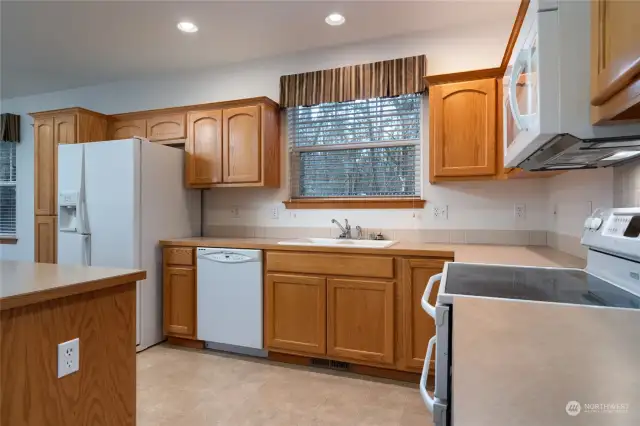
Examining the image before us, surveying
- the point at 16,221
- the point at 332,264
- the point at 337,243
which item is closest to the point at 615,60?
the point at 332,264

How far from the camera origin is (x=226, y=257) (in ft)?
9.61

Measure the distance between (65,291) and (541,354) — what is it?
1294mm

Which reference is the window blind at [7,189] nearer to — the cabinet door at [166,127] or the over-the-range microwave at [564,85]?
the cabinet door at [166,127]

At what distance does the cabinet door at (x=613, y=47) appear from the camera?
2.52 feet

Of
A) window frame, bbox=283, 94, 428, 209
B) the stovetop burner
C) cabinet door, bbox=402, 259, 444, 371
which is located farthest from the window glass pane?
the stovetop burner

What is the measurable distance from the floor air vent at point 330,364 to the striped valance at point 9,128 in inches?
182

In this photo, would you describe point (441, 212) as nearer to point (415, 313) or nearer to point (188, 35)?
point (415, 313)

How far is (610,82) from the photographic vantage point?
866 mm

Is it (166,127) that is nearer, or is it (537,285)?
(537,285)

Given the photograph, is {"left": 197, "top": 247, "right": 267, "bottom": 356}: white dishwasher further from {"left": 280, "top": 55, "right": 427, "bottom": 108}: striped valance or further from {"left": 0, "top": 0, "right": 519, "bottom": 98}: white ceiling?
{"left": 0, "top": 0, "right": 519, "bottom": 98}: white ceiling

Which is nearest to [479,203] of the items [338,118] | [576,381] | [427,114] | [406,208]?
[406,208]

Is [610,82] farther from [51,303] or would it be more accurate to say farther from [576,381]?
[51,303]

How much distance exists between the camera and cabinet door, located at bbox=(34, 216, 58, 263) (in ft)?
12.2

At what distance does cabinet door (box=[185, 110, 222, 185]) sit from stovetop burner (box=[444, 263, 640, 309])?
250 cm
